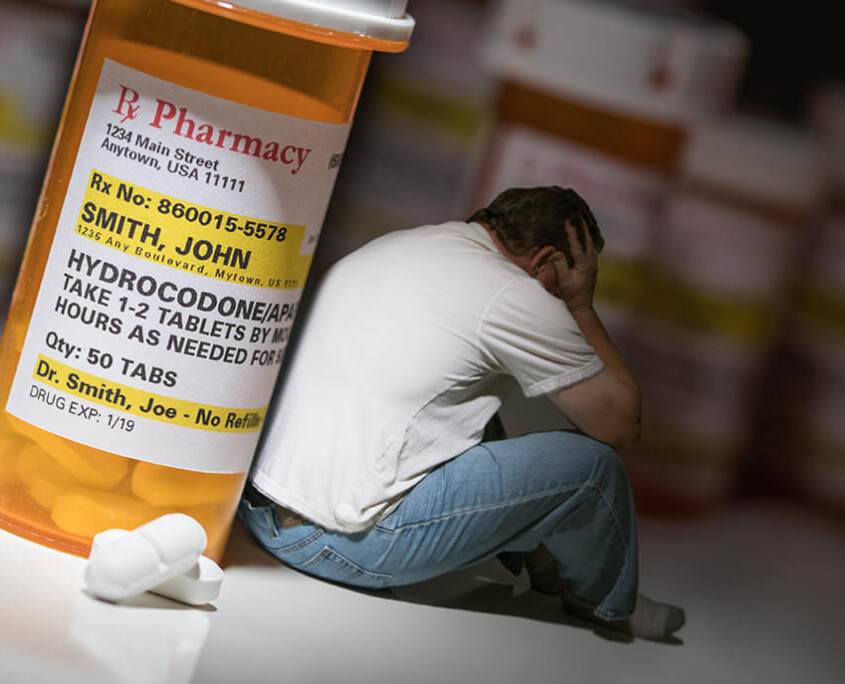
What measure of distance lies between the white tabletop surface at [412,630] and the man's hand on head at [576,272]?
0.21m

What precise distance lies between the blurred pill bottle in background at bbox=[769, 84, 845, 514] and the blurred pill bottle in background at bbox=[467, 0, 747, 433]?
0.41 metres

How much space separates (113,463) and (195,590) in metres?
0.10

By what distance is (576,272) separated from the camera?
81 cm

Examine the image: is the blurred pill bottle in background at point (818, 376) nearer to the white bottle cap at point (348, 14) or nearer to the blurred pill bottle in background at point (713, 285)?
the blurred pill bottle in background at point (713, 285)

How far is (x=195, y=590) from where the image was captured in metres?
0.74

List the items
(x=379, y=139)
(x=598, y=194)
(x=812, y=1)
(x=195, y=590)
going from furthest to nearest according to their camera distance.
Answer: (x=812, y=1) → (x=379, y=139) → (x=598, y=194) → (x=195, y=590)

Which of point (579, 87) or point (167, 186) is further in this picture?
point (579, 87)

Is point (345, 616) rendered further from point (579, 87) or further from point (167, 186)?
point (579, 87)

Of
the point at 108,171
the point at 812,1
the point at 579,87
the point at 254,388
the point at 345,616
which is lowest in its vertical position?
the point at 345,616

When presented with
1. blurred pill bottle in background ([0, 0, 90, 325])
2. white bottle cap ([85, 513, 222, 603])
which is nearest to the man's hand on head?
white bottle cap ([85, 513, 222, 603])

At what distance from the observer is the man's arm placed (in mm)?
797

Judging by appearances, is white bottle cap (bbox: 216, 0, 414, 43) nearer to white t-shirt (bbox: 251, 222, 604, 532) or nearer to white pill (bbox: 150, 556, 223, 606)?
white t-shirt (bbox: 251, 222, 604, 532)

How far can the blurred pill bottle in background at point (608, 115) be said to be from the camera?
0.85m

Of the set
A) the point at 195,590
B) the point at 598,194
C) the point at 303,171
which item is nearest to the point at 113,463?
the point at 195,590
